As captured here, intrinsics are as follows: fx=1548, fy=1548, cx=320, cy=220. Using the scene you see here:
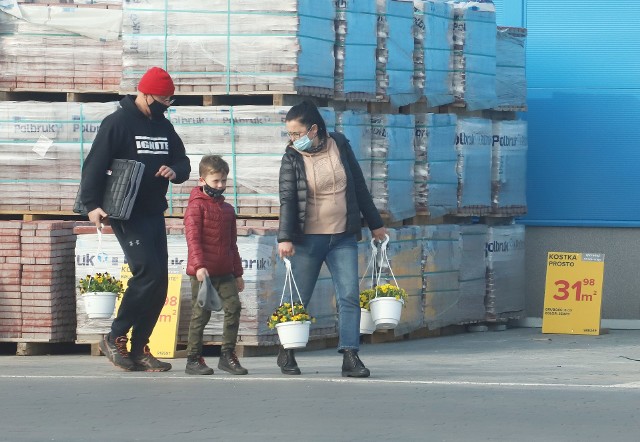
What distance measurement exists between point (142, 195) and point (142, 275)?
0.56m

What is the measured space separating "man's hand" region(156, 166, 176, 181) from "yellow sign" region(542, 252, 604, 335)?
5478 mm

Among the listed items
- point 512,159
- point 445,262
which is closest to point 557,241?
point 512,159

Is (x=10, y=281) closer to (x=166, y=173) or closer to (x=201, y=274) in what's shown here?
(x=166, y=173)

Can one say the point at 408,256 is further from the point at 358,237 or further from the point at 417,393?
the point at 417,393

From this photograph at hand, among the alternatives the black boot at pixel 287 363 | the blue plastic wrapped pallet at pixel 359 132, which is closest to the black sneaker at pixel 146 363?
the black boot at pixel 287 363

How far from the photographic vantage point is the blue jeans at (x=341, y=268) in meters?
10.4

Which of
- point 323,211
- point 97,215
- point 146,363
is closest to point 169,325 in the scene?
point 146,363

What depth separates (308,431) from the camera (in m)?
8.05

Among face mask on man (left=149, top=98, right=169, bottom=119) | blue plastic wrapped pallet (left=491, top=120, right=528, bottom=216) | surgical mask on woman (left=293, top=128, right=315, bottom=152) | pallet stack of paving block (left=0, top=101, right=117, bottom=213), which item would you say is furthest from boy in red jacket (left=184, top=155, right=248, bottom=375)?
blue plastic wrapped pallet (left=491, top=120, right=528, bottom=216)

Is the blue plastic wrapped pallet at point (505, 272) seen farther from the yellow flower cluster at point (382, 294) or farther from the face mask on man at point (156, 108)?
the face mask on man at point (156, 108)

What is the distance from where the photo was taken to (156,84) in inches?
427

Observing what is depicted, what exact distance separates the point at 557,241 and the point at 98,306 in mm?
6274

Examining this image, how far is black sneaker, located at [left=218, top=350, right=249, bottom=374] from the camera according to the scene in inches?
426

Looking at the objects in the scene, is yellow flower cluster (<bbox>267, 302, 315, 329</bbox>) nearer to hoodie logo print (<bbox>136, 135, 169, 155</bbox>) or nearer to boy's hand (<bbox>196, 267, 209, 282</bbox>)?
boy's hand (<bbox>196, 267, 209, 282</bbox>)
